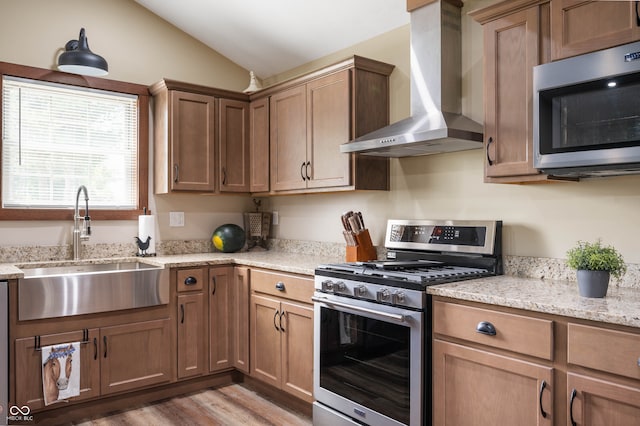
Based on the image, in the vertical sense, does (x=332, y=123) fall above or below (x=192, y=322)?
above

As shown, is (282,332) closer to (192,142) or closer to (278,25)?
(192,142)

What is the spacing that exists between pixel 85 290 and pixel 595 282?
263 centimetres

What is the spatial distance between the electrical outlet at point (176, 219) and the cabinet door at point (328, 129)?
1218 mm

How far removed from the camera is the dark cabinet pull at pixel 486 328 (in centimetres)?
198

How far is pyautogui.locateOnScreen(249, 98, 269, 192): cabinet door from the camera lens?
3895 millimetres

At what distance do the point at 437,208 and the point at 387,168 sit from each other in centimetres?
48

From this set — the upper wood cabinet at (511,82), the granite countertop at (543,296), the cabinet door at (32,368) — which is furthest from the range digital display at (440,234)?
the cabinet door at (32,368)

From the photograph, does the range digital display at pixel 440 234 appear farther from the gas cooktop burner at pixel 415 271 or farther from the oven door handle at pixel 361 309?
the oven door handle at pixel 361 309

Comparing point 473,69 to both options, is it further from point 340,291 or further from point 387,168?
point 340,291

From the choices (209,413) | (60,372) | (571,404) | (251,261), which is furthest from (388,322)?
(60,372)

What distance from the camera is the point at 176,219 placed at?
4.05m

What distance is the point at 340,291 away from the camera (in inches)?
102

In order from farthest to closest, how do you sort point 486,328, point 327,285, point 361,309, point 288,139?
point 288,139 → point 327,285 → point 361,309 → point 486,328

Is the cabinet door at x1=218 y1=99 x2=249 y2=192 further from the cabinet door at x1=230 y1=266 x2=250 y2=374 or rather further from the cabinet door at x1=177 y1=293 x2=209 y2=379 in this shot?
the cabinet door at x1=177 y1=293 x2=209 y2=379
